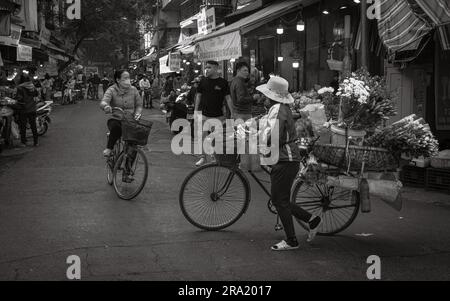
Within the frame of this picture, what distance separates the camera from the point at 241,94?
38.6ft

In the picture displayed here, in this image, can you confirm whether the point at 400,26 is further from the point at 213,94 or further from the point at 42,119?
the point at 42,119

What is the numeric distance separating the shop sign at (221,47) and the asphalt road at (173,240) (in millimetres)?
5135

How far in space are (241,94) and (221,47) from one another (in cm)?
387

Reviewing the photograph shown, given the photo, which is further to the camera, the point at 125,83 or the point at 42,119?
the point at 42,119

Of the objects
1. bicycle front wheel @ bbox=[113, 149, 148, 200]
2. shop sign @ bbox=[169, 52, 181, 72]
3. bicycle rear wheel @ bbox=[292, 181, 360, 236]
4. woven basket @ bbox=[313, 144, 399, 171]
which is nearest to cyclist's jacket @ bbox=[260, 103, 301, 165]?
woven basket @ bbox=[313, 144, 399, 171]

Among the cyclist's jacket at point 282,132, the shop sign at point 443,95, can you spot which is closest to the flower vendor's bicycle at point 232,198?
the cyclist's jacket at point 282,132

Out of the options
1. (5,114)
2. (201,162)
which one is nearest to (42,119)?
(5,114)

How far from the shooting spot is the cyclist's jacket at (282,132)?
6117 mm

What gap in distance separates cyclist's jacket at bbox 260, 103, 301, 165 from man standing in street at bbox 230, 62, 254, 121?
558 cm

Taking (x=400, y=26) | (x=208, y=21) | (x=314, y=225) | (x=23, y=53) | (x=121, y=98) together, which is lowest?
(x=314, y=225)

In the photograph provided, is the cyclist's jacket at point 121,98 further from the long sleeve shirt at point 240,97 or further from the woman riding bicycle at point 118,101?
the long sleeve shirt at point 240,97

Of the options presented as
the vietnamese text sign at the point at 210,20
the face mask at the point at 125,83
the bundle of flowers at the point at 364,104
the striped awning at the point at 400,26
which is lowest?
the bundle of flowers at the point at 364,104

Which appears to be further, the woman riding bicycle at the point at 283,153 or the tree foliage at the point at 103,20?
the tree foliage at the point at 103,20

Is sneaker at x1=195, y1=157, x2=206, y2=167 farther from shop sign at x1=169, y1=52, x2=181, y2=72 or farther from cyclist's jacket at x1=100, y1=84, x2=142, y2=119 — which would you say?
shop sign at x1=169, y1=52, x2=181, y2=72
